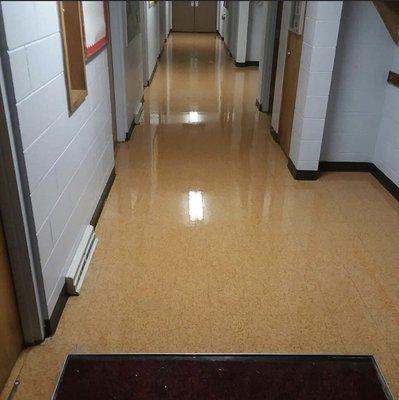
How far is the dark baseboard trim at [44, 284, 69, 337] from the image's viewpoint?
1.71 metres

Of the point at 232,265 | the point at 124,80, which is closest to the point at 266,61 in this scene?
the point at 124,80

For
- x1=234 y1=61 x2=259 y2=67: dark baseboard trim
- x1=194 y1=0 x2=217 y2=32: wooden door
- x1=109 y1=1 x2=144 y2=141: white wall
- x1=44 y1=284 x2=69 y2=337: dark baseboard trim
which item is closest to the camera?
x1=194 y1=0 x2=217 y2=32: wooden door

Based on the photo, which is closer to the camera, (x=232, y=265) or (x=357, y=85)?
(x=232, y=265)

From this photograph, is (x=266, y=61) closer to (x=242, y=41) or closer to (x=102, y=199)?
(x=102, y=199)

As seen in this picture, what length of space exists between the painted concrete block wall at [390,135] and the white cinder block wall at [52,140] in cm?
218

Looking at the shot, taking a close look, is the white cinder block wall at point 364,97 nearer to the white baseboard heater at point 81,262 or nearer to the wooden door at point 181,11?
the wooden door at point 181,11

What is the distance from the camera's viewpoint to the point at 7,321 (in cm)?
152

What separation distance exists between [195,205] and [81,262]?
1.06 metres

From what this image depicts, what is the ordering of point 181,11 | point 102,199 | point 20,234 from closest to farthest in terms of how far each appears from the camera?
→ point 181,11, point 20,234, point 102,199

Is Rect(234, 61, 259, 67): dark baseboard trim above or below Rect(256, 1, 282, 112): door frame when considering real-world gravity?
below

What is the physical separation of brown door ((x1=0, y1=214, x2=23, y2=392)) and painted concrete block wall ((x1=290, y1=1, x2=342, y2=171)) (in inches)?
91.3

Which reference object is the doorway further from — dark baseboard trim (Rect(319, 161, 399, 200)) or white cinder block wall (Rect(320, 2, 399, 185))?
dark baseboard trim (Rect(319, 161, 399, 200))

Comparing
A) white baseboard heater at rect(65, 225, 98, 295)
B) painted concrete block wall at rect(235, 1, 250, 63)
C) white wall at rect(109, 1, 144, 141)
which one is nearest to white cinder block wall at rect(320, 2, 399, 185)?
white wall at rect(109, 1, 144, 141)

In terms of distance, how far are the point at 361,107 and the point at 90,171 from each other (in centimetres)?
224
